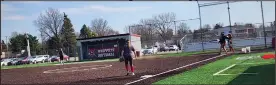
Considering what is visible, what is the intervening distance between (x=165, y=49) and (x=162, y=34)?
3.72m

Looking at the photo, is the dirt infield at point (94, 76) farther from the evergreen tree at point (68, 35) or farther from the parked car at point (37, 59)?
the evergreen tree at point (68, 35)

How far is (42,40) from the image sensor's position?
83812 millimetres

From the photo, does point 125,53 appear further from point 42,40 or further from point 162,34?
point 42,40

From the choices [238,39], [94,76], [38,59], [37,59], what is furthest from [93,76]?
[38,59]

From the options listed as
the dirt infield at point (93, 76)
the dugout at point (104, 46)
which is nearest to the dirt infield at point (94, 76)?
the dirt infield at point (93, 76)

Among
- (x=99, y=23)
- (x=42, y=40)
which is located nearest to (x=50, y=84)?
(x=42, y=40)

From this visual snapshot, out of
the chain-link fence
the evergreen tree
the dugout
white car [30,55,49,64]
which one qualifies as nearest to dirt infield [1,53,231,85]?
the chain-link fence

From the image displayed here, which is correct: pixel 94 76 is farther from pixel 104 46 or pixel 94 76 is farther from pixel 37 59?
pixel 37 59

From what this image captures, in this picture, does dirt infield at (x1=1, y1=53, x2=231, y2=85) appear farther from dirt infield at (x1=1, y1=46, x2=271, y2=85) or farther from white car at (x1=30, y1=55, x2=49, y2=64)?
white car at (x1=30, y1=55, x2=49, y2=64)

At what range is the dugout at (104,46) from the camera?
41.9 meters

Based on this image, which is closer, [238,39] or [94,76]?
[94,76]

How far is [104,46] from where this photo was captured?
1698 inches

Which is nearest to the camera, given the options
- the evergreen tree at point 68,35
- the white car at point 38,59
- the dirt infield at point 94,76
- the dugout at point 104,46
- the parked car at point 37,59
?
the dirt infield at point 94,76

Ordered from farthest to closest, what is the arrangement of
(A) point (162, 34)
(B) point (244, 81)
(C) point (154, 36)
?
1. (A) point (162, 34)
2. (C) point (154, 36)
3. (B) point (244, 81)
